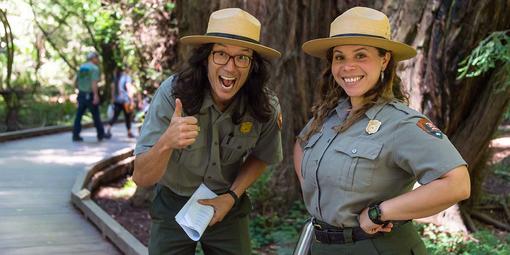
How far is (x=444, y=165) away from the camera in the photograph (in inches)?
82.8

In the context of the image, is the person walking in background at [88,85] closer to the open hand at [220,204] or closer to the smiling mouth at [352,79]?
the open hand at [220,204]

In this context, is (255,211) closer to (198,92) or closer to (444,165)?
(198,92)

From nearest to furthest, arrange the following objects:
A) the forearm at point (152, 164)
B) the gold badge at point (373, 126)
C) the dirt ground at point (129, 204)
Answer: the gold badge at point (373, 126) → the forearm at point (152, 164) → the dirt ground at point (129, 204)

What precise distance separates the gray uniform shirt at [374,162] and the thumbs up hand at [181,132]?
55 cm

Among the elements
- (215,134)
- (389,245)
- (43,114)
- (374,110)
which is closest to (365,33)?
(374,110)

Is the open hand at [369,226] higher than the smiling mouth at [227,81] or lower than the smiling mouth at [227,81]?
lower

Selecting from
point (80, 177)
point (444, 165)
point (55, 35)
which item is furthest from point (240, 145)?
point (55, 35)

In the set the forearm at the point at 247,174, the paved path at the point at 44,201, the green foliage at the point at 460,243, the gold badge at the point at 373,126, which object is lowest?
the green foliage at the point at 460,243

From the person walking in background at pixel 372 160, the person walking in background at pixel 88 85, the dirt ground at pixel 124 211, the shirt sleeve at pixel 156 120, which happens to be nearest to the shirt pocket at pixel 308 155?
the person walking in background at pixel 372 160

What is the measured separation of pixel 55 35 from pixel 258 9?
22877 millimetres

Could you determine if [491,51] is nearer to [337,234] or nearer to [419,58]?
[419,58]

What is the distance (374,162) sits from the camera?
2.27 m

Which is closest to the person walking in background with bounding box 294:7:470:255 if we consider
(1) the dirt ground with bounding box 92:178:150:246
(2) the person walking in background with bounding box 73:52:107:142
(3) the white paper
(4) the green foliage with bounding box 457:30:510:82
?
(3) the white paper

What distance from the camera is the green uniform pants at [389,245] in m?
2.31
